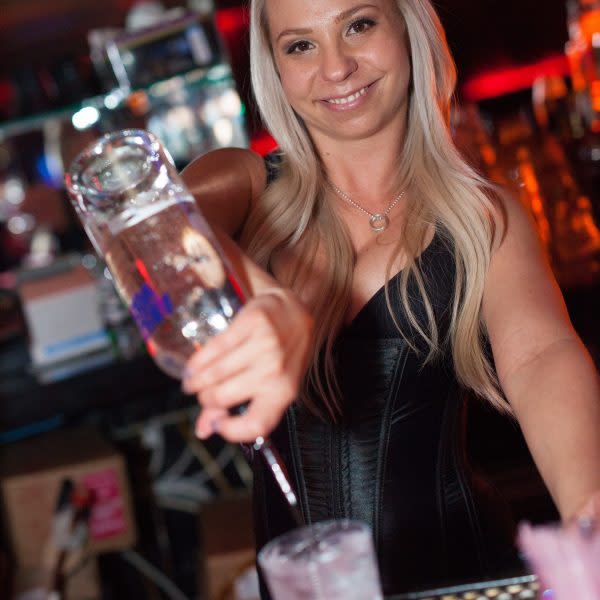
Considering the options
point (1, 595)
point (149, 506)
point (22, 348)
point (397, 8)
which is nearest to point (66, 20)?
point (22, 348)

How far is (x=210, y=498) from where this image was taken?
3381mm

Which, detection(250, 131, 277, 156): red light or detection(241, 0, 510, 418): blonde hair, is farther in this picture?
detection(250, 131, 277, 156): red light

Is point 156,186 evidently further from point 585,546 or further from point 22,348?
point 22,348

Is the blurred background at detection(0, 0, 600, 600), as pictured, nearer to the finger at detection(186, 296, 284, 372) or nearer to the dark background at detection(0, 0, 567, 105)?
the dark background at detection(0, 0, 567, 105)

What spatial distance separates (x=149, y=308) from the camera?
3.15ft

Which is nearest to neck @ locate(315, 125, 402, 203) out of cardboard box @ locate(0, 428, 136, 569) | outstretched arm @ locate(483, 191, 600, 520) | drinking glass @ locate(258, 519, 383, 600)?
outstretched arm @ locate(483, 191, 600, 520)

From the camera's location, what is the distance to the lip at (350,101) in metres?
1.54

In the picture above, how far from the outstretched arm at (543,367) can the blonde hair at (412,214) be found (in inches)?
1.8

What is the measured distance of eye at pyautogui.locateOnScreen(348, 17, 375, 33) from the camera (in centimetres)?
155

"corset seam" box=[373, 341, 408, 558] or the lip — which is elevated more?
the lip

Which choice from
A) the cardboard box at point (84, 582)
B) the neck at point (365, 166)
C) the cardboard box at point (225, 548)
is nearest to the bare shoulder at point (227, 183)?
the neck at point (365, 166)

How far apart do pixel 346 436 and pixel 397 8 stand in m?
0.70

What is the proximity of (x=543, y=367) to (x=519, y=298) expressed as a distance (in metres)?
0.17

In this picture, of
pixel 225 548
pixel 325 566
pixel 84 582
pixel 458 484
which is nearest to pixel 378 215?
pixel 458 484
